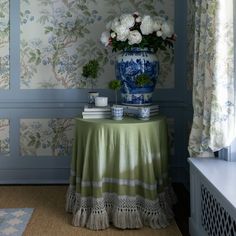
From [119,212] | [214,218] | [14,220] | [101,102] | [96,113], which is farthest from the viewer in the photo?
[101,102]

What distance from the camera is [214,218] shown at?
1668mm

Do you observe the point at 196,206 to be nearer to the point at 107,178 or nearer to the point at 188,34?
the point at 107,178

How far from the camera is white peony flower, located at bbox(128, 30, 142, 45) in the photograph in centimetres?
228

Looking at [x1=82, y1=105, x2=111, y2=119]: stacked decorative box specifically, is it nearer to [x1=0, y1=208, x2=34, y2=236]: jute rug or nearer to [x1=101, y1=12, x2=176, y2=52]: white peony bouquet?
[x1=101, y1=12, x2=176, y2=52]: white peony bouquet

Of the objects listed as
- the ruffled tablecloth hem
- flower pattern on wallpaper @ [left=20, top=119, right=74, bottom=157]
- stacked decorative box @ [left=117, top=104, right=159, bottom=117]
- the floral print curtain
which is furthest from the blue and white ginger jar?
flower pattern on wallpaper @ [left=20, top=119, right=74, bottom=157]

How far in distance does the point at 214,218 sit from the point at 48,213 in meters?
1.22

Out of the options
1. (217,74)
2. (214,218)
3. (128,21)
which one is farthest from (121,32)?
(214,218)

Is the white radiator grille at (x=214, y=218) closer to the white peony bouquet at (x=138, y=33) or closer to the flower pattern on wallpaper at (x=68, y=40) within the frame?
the white peony bouquet at (x=138, y=33)

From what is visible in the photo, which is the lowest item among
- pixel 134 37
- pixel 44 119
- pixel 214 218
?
pixel 214 218

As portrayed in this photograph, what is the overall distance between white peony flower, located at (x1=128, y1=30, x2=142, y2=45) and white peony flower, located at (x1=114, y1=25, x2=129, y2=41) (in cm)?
3

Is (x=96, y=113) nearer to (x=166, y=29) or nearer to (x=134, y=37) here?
(x=134, y=37)

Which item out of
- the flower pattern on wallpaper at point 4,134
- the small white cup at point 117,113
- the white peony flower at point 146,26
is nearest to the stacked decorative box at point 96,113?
the small white cup at point 117,113

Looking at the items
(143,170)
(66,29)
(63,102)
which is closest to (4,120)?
(63,102)

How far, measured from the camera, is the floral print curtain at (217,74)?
68.8 inches
